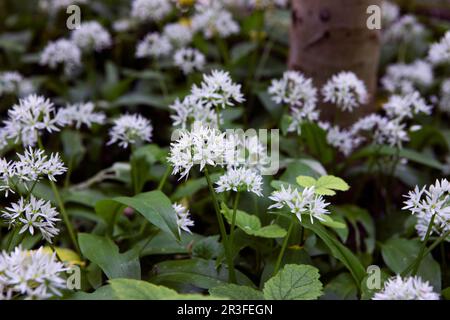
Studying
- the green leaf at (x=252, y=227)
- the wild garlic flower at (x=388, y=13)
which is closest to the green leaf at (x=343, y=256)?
the green leaf at (x=252, y=227)

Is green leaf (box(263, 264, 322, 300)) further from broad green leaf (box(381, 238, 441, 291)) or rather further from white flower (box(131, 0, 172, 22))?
white flower (box(131, 0, 172, 22))

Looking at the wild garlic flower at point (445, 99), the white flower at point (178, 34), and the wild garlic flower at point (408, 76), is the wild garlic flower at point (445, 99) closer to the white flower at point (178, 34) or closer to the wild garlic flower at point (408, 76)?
the wild garlic flower at point (408, 76)

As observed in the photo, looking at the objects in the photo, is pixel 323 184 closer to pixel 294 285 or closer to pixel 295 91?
pixel 294 285

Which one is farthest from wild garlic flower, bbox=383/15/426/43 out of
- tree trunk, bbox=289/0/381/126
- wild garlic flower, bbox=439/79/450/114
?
tree trunk, bbox=289/0/381/126

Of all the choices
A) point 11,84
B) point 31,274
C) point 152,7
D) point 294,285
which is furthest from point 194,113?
point 11,84
